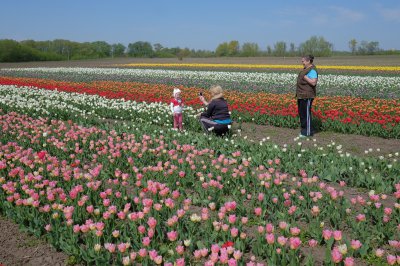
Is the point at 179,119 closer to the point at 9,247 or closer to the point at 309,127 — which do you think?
the point at 309,127

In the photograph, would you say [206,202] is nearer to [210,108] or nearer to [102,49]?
[210,108]

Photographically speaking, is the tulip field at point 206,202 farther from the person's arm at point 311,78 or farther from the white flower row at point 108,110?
the white flower row at point 108,110

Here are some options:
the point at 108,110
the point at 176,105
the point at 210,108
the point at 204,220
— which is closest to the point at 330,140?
the point at 210,108

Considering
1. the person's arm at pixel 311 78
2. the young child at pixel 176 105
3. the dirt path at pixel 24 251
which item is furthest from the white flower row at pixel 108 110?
the dirt path at pixel 24 251

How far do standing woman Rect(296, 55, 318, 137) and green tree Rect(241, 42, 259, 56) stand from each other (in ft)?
226

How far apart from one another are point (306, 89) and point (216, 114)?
7.50 ft

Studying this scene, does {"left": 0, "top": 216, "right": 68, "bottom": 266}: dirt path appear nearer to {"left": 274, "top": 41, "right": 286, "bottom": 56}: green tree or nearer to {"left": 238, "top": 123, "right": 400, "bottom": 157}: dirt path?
{"left": 238, "top": 123, "right": 400, "bottom": 157}: dirt path

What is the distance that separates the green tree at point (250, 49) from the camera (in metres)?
77.4

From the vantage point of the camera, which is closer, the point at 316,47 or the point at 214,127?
the point at 214,127

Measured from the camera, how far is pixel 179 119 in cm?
991

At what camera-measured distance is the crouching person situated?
8.83 m

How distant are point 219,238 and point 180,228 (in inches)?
16.2

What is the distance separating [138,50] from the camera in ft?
314

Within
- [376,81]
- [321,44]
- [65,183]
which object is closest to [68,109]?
[65,183]
